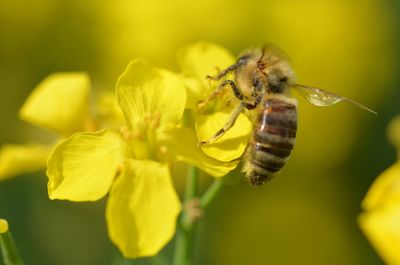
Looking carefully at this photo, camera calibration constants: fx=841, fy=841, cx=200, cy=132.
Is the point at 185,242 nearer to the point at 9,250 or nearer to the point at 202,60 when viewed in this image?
the point at 9,250

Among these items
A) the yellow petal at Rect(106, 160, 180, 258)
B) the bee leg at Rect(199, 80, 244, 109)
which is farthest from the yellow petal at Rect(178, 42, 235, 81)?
the yellow petal at Rect(106, 160, 180, 258)

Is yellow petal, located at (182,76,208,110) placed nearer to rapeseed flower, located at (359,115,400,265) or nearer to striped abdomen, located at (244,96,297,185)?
striped abdomen, located at (244,96,297,185)

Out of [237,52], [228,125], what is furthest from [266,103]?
[237,52]

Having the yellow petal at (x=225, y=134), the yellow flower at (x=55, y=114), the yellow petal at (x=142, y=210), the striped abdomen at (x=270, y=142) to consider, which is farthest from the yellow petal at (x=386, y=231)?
the yellow flower at (x=55, y=114)

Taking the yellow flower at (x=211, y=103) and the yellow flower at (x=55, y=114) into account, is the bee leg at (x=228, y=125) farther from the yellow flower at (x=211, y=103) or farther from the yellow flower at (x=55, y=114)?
the yellow flower at (x=55, y=114)

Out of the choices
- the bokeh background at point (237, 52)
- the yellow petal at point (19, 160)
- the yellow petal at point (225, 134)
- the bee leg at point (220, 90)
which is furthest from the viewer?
the bokeh background at point (237, 52)

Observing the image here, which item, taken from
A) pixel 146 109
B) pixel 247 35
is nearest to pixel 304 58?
pixel 247 35
